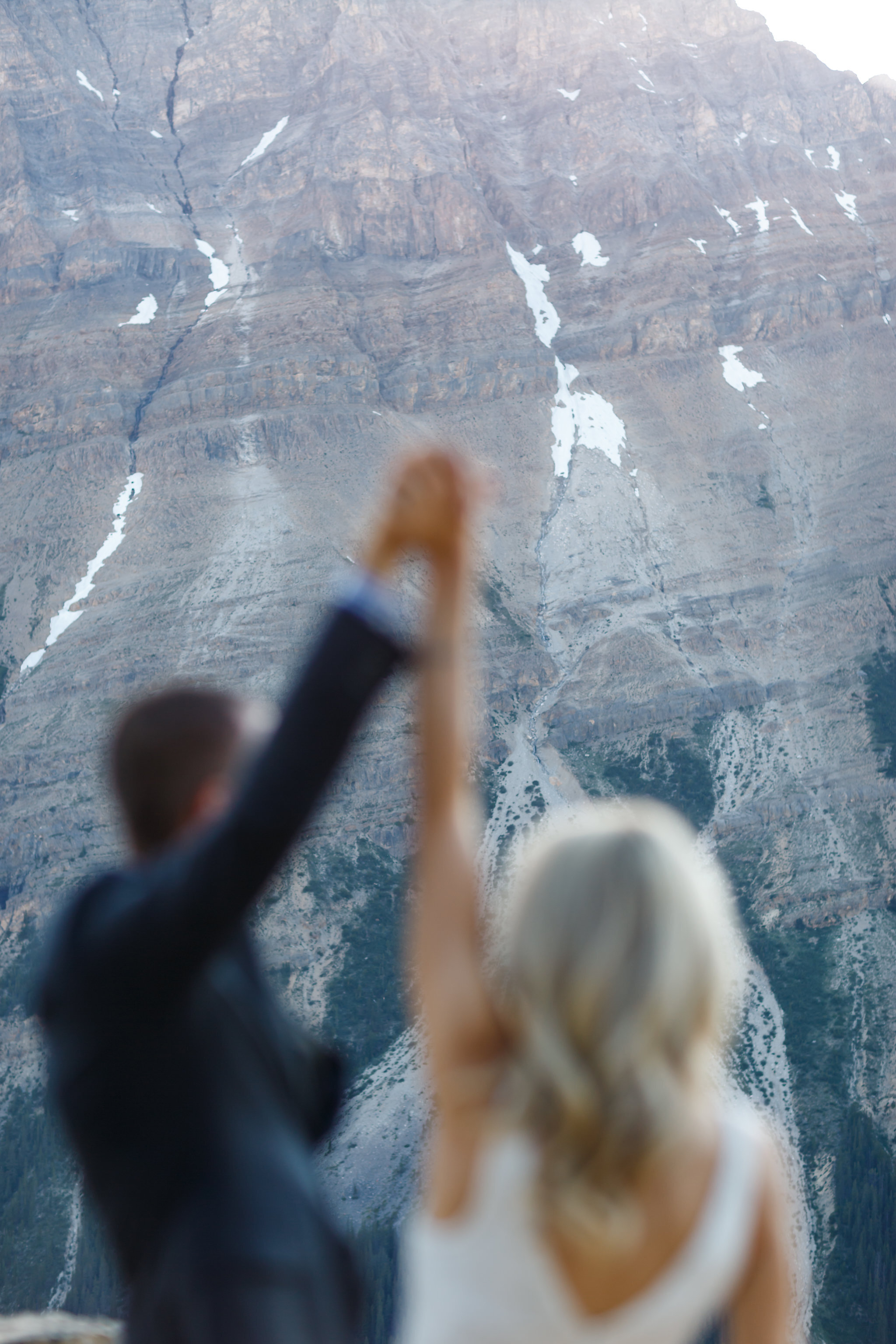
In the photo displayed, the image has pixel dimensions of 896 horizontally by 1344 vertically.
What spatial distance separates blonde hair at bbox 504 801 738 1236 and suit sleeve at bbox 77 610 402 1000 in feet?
1.79

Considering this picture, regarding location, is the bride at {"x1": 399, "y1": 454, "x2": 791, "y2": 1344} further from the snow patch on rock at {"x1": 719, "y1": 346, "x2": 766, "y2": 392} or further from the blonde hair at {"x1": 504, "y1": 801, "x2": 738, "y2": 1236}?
the snow patch on rock at {"x1": 719, "y1": 346, "x2": 766, "y2": 392}

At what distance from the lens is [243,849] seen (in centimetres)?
204

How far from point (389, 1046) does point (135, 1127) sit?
86840 mm

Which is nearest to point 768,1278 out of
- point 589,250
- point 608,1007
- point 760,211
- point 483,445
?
point 608,1007

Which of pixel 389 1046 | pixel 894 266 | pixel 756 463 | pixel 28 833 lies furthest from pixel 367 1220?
pixel 894 266

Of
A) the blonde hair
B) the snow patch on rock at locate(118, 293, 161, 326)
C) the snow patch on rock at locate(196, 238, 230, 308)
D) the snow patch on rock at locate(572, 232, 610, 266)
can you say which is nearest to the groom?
the blonde hair

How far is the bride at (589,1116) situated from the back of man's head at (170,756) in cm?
48

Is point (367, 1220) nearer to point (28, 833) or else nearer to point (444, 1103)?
point (28, 833)

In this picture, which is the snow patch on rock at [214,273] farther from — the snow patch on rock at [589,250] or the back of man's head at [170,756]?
the back of man's head at [170,756]

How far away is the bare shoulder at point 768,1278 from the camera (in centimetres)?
238

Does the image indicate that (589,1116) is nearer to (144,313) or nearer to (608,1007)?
(608,1007)

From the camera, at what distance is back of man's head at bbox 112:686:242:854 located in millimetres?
2426

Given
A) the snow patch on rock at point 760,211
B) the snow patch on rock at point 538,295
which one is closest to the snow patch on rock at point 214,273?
the snow patch on rock at point 538,295

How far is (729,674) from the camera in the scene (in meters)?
114
